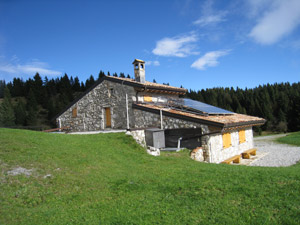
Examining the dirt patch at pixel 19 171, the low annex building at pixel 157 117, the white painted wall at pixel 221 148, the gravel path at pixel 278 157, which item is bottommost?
the gravel path at pixel 278 157

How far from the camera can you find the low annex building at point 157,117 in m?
11.9

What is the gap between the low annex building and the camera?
1192 centimetres

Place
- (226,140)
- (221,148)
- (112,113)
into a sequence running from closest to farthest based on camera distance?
(221,148)
(226,140)
(112,113)

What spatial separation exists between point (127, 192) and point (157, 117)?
814 centimetres

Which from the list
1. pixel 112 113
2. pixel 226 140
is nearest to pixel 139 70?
pixel 112 113

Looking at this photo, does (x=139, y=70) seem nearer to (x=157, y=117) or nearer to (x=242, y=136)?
(x=157, y=117)

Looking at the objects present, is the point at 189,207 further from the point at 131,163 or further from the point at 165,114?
the point at 165,114

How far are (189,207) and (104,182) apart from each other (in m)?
2.70

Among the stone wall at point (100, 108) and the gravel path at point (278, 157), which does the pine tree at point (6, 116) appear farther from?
the gravel path at point (278, 157)

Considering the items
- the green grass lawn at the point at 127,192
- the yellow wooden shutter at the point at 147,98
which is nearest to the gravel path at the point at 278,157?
the green grass lawn at the point at 127,192

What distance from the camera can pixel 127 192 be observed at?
Answer: 554 centimetres

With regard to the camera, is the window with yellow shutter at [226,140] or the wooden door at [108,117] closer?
the window with yellow shutter at [226,140]

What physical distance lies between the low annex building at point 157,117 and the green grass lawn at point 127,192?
414cm

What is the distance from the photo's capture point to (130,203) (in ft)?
16.1
